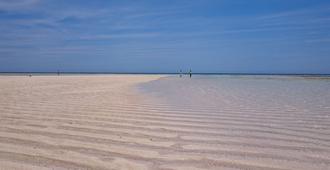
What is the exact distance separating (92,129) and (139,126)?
605mm

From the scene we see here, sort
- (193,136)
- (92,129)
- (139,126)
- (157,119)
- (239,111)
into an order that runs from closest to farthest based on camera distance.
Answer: (193,136)
(92,129)
(139,126)
(157,119)
(239,111)

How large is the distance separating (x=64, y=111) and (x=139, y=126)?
6.07ft

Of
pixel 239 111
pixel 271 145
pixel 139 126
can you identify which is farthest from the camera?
pixel 239 111

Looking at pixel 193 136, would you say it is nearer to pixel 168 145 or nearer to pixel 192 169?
pixel 168 145

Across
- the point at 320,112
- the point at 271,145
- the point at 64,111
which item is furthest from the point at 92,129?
the point at 320,112

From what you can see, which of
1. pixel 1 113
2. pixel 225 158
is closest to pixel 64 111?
pixel 1 113

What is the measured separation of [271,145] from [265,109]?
2.76m

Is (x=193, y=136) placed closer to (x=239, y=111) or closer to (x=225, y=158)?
(x=225, y=158)

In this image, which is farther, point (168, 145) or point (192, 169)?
point (168, 145)

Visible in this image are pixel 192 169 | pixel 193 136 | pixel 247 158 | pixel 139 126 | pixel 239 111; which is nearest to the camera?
pixel 192 169

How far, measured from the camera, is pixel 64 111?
5.24 meters

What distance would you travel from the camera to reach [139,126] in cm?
Result: 400

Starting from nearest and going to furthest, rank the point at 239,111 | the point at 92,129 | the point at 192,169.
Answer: the point at 192,169, the point at 92,129, the point at 239,111

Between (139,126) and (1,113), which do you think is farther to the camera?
(1,113)
